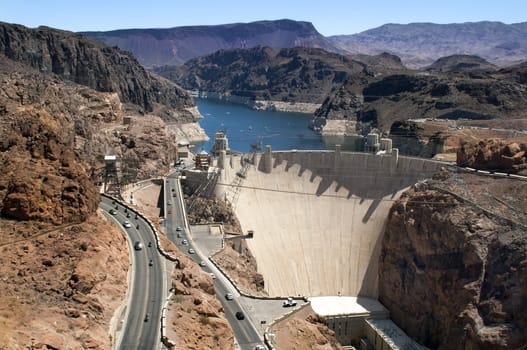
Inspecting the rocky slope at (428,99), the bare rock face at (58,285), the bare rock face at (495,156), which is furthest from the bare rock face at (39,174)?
the rocky slope at (428,99)

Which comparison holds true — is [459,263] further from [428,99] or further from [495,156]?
[428,99]

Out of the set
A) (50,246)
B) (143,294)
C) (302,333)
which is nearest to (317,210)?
(302,333)

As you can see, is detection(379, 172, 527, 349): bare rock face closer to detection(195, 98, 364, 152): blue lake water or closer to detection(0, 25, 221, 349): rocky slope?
detection(0, 25, 221, 349): rocky slope

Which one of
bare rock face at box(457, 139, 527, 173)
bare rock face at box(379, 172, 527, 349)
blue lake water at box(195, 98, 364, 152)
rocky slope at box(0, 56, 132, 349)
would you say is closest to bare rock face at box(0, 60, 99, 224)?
rocky slope at box(0, 56, 132, 349)

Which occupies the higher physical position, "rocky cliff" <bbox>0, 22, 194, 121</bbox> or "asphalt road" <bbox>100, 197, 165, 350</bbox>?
"rocky cliff" <bbox>0, 22, 194, 121</bbox>

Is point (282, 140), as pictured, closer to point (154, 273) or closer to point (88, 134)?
point (88, 134)

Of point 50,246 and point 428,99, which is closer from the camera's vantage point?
point 50,246

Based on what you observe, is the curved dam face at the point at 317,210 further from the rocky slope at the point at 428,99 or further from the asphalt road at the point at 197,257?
the rocky slope at the point at 428,99
